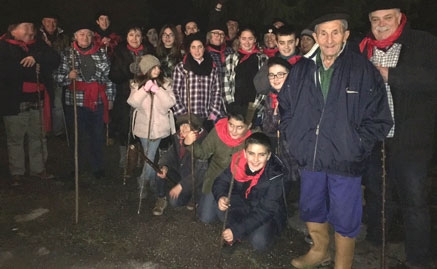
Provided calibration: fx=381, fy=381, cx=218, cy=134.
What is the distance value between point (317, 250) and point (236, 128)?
1.74 m

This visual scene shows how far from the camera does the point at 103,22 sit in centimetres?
761

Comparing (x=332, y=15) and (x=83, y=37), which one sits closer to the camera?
(x=332, y=15)

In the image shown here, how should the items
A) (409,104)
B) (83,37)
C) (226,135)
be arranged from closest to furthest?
(409,104) → (226,135) → (83,37)

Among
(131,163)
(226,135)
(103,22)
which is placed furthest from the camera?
(103,22)

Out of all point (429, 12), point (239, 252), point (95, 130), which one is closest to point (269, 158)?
point (239, 252)

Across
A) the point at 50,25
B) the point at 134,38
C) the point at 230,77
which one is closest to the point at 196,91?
the point at 230,77

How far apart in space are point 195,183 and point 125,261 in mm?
1597

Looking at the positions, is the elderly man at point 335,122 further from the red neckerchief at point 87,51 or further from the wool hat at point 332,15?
the red neckerchief at point 87,51

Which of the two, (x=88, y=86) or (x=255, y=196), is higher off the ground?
(x=88, y=86)

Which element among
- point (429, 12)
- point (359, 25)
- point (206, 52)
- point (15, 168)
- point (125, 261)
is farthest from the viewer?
point (429, 12)

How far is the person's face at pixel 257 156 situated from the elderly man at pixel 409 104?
1.28 metres

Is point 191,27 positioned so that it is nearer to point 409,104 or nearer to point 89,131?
point 89,131

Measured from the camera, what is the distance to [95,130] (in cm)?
620

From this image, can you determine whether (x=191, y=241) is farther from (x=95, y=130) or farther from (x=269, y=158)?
(x=95, y=130)
